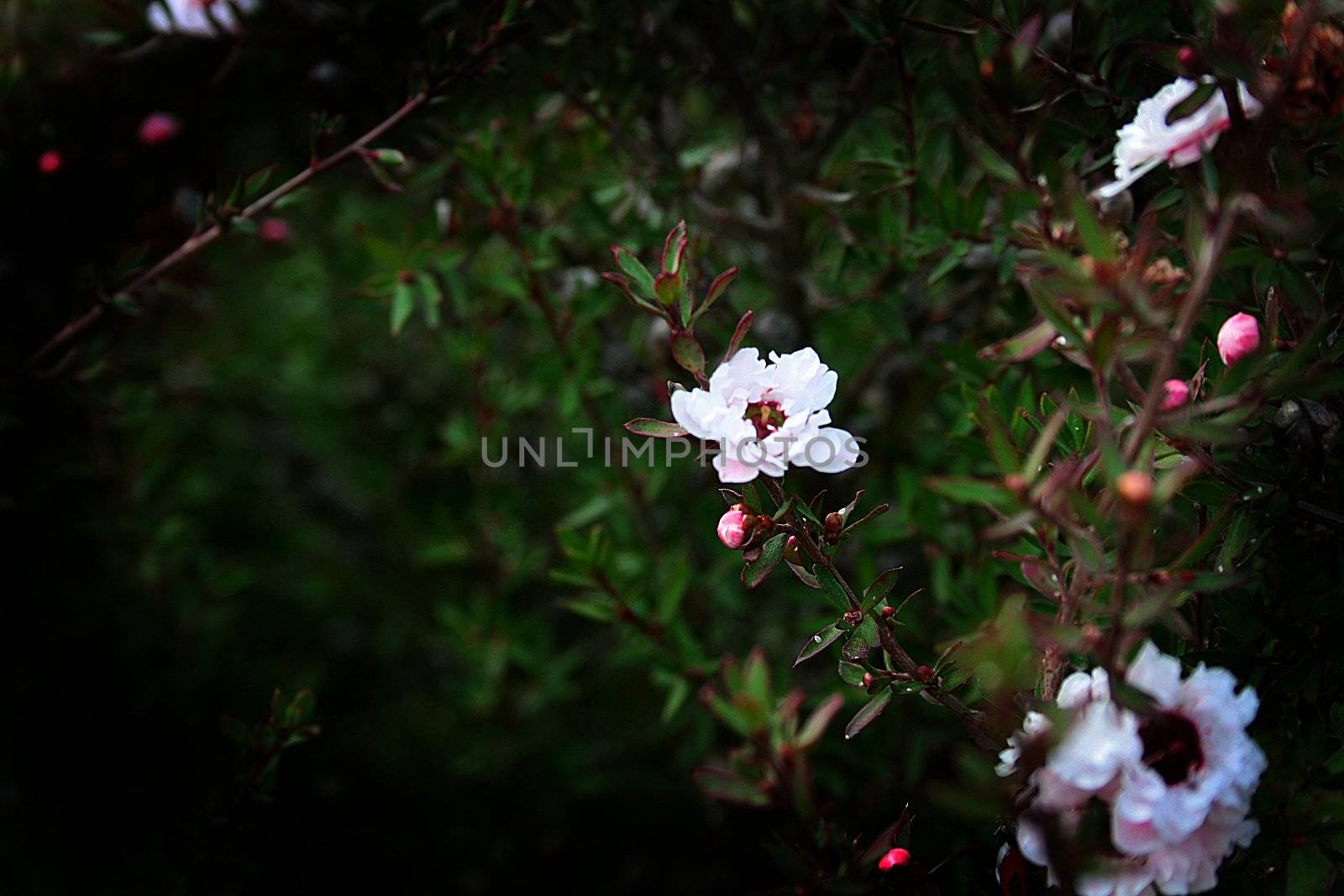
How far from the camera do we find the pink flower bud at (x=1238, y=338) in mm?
750

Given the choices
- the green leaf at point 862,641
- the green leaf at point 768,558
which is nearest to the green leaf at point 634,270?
the green leaf at point 768,558

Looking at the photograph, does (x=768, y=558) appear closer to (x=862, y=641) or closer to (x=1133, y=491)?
(x=862, y=641)

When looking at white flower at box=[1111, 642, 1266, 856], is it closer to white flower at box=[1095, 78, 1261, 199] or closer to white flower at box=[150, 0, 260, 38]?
white flower at box=[1095, 78, 1261, 199]

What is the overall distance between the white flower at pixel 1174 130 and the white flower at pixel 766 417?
304 millimetres

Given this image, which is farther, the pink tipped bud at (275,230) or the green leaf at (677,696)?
the pink tipped bud at (275,230)

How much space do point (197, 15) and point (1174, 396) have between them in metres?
1.28

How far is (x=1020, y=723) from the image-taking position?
0.69 metres

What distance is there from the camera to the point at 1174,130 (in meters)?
0.70

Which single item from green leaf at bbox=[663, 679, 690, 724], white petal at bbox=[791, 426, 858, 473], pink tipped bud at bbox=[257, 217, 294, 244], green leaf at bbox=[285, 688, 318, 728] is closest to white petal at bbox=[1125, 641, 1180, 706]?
white petal at bbox=[791, 426, 858, 473]

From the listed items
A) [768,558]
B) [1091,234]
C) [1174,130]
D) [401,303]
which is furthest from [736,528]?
[401,303]

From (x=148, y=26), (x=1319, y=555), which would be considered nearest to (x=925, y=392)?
(x=1319, y=555)

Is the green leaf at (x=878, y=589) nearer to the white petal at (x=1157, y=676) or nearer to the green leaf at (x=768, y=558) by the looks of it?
the green leaf at (x=768, y=558)

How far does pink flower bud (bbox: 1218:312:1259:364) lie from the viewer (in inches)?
29.5

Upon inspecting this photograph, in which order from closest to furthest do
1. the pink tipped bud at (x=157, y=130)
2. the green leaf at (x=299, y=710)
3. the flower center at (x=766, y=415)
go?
the flower center at (x=766, y=415)
the green leaf at (x=299, y=710)
the pink tipped bud at (x=157, y=130)
